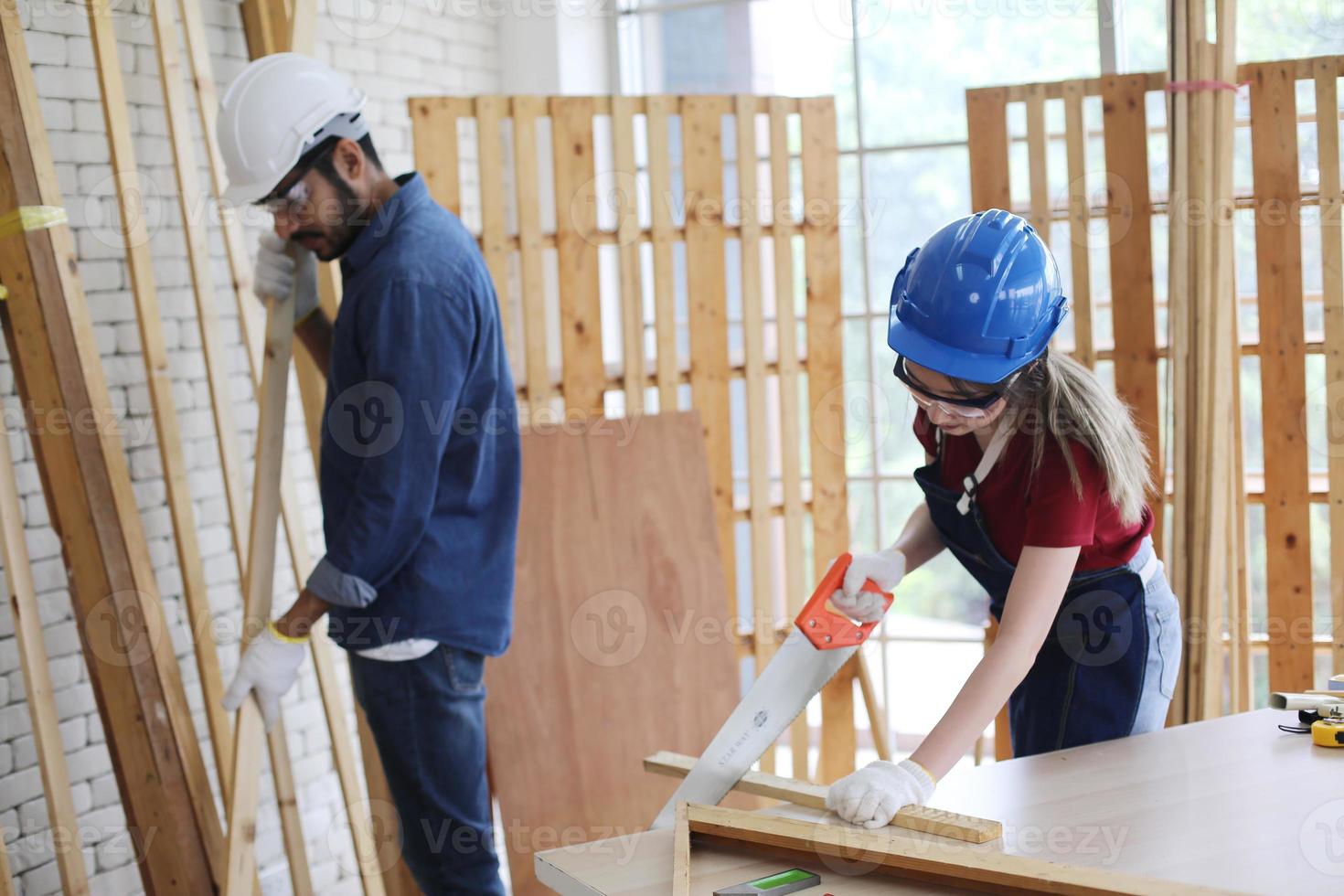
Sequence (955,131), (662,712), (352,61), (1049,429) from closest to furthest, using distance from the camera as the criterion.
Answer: (1049,429), (662,712), (352,61), (955,131)

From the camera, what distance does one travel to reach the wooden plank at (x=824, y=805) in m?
1.50

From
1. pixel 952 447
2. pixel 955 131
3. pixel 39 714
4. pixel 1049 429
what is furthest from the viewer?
pixel 955 131

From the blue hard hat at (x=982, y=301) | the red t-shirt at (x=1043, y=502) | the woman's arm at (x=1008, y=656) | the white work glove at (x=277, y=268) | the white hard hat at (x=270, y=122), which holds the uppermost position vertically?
the white hard hat at (x=270, y=122)

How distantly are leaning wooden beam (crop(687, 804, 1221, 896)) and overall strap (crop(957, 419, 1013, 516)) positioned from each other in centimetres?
65

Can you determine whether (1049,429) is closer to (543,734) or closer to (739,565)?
(543,734)

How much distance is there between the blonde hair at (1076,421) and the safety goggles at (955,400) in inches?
0.9

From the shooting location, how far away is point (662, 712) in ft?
11.5

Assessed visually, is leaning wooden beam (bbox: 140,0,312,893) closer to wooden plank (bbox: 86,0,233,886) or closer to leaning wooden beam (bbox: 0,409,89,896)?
wooden plank (bbox: 86,0,233,886)

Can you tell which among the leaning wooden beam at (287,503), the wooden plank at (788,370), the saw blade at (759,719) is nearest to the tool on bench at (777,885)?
the saw blade at (759,719)

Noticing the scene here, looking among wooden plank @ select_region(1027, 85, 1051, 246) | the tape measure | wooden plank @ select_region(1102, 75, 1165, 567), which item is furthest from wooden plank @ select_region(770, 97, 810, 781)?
the tape measure

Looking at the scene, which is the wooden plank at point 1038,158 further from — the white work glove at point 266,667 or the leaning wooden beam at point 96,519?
the leaning wooden beam at point 96,519

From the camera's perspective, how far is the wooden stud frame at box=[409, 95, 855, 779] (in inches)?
139

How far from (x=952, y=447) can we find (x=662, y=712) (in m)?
1.71

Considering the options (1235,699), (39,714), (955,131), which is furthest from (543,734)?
(955,131)
